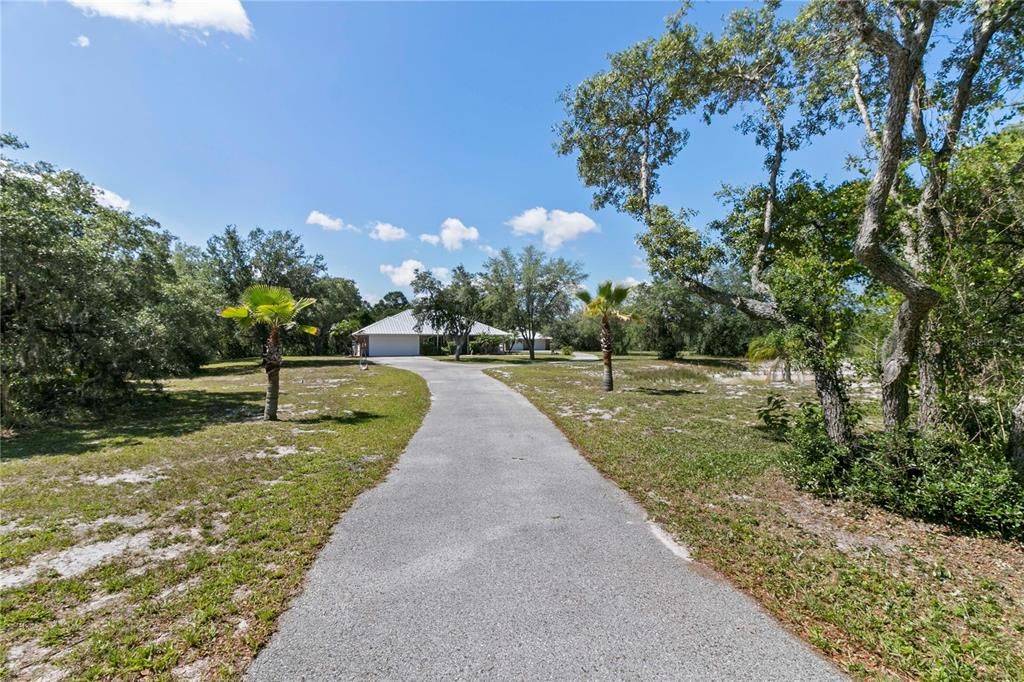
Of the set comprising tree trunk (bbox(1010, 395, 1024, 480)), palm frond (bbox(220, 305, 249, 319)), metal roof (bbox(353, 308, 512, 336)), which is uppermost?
metal roof (bbox(353, 308, 512, 336))

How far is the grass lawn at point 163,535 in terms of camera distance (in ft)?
8.05

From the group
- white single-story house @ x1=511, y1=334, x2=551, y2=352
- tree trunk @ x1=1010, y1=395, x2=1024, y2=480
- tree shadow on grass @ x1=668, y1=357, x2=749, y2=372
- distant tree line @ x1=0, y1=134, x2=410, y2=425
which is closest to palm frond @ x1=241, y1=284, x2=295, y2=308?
distant tree line @ x1=0, y1=134, x2=410, y2=425

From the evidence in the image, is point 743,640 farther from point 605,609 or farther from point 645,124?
point 645,124

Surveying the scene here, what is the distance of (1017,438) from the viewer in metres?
4.07

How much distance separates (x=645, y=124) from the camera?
800 cm

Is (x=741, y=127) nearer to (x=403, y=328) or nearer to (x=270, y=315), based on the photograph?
(x=270, y=315)

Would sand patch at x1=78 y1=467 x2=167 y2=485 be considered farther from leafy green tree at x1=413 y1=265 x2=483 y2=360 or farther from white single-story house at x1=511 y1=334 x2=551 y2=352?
white single-story house at x1=511 y1=334 x2=551 y2=352

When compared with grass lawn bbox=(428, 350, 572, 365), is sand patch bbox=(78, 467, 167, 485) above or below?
below

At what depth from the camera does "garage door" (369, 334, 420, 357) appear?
42.4 meters

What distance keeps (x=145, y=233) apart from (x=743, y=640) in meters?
21.4

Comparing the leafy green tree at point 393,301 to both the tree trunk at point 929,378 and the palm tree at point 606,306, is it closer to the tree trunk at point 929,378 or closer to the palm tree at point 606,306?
the palm tree at point 606,306

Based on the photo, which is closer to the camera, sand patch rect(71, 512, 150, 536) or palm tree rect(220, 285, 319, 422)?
sand patch rect(71, 512, 150, 536)

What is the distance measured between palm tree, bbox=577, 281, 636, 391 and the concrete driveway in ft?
35.1

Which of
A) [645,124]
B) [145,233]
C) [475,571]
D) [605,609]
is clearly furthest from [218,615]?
[145,233]
